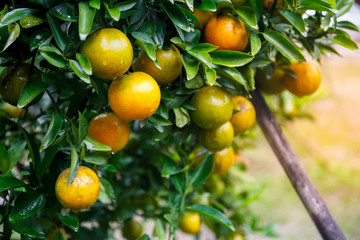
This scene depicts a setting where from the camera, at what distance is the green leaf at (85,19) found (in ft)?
1.46

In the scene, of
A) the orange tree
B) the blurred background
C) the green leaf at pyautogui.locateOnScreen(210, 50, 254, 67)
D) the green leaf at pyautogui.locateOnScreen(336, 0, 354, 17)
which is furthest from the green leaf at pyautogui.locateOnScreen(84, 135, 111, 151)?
the blurred background

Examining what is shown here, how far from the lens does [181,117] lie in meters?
0.62

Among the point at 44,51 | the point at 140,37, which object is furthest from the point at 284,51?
the point at 44,51

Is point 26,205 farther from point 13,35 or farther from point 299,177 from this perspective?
point 299,177

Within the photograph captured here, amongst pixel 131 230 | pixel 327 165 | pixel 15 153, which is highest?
pixel 15 153

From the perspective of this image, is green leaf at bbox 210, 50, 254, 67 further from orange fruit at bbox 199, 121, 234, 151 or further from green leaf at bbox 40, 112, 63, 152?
green leaf at bbox 40, 112, 63, 152

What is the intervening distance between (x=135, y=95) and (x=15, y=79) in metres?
0.21

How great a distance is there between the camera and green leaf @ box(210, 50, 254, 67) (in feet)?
1.89

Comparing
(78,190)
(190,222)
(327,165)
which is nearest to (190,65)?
(78,190)

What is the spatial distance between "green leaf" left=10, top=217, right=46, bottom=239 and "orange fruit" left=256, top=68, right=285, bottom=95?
552mm

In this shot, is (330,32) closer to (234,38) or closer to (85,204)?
(234,38)

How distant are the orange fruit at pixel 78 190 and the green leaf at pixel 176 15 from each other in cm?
25

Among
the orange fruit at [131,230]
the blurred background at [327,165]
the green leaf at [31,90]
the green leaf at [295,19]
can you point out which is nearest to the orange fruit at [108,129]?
the green leaf at [31,90]

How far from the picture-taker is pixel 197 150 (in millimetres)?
873
